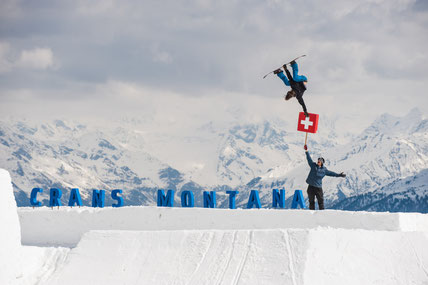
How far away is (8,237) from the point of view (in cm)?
2781

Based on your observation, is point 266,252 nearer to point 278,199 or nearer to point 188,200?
point 278,199

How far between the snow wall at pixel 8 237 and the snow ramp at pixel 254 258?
1.67m

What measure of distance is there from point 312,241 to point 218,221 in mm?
7159

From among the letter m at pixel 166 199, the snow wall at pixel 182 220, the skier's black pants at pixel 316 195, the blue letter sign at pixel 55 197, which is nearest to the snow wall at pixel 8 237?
the snow wall at pixel 182 220

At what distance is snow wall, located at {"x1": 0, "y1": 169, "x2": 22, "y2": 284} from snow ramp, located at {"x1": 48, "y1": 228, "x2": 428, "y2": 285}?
1.67 meters

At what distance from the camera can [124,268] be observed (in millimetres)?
28406

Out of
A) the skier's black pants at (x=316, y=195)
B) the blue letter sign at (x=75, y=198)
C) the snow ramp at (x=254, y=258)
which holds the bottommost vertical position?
the snow ramp at (x=254, y=258)

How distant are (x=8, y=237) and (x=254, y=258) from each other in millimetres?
9546

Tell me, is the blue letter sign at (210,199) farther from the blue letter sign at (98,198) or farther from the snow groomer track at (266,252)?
the blue letter sign at (98,198)

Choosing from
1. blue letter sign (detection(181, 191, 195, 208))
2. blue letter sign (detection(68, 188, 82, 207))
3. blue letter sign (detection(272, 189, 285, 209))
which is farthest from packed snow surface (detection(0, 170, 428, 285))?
blue letter sign (detection(68, 188, 82, 207))

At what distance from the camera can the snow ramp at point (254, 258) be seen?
1017 inches

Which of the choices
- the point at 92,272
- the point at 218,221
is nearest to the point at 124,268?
the point at 92,272

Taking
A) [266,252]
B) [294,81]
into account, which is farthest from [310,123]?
[266,252]

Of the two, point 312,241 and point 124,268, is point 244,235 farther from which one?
point 124,268
